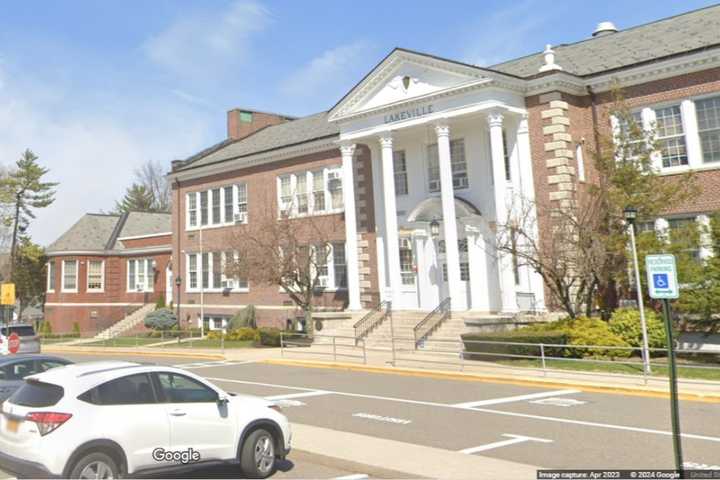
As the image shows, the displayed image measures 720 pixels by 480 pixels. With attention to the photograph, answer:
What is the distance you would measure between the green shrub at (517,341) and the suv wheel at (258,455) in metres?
11.7

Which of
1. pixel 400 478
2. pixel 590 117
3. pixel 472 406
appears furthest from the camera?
pixel 590 117

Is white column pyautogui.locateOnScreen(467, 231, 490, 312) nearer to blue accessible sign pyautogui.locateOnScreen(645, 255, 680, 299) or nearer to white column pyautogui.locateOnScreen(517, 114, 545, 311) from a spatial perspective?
white column pyautogui.locateOnScreen(517, 114, 545, 311)

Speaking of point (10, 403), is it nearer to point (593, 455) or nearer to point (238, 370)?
point (593, 455)

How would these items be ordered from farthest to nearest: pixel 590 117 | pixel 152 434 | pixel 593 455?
pixel 590 117 < pixel 593 455 < pixel 152 434

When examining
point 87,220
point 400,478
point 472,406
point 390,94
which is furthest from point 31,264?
point 400,478

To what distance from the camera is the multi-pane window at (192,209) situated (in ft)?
132

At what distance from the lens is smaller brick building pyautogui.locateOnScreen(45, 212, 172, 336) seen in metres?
45.4

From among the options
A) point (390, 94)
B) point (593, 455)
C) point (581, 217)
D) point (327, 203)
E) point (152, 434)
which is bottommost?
point (593, 455)

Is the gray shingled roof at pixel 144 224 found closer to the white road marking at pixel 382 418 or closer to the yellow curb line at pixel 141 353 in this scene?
the yellow curb line at pixel 141 353

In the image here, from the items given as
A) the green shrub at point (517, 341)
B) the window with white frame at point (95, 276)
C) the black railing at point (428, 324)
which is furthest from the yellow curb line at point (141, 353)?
the window with white frame at point (95, 276)

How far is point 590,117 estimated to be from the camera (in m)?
25.0

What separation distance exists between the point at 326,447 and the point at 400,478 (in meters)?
1.91

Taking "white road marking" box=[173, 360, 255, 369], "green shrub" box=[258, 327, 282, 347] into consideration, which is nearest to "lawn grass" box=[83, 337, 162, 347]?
"green shrub" box=[258, 327, 282, 347]

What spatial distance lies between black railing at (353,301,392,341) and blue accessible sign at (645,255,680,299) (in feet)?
60.1
